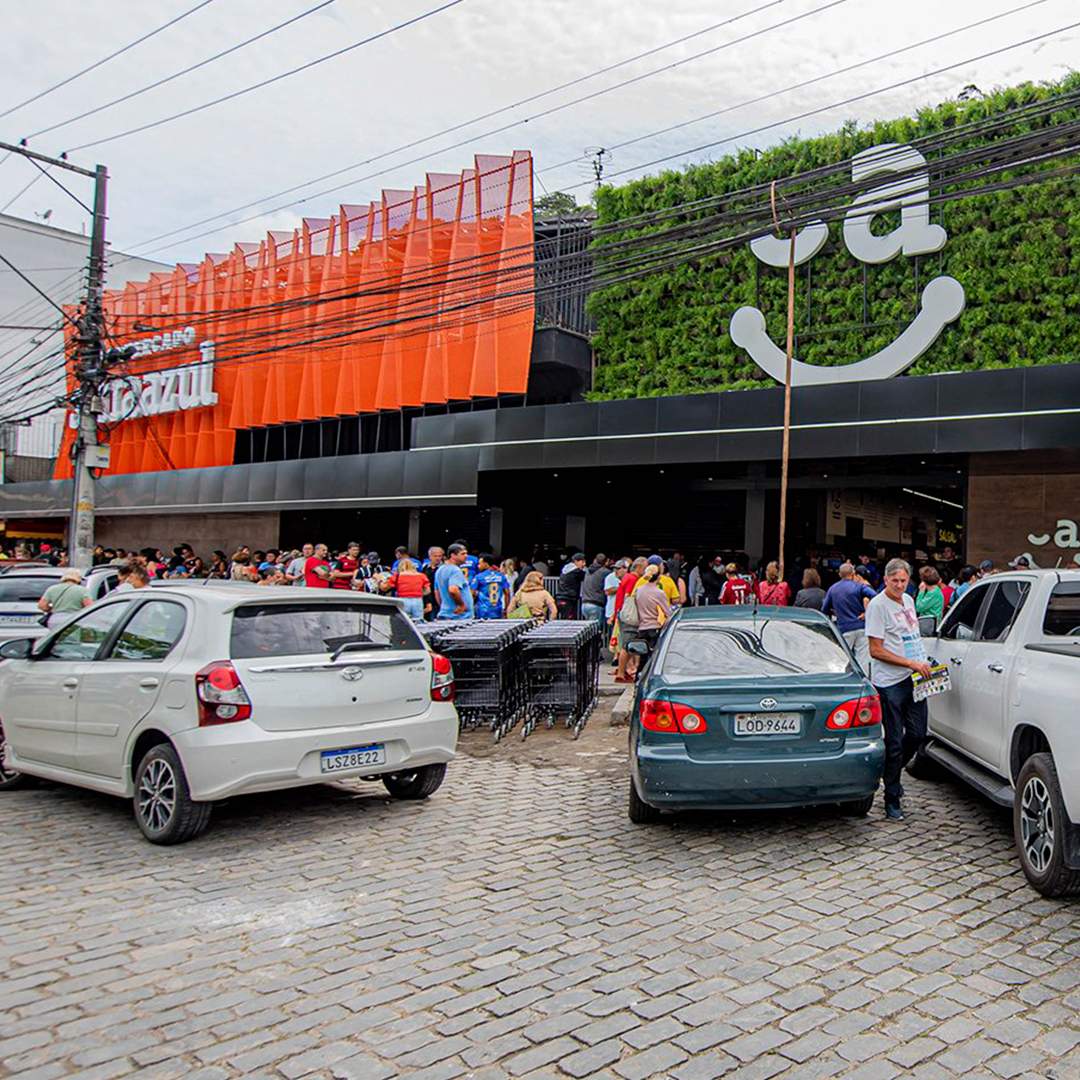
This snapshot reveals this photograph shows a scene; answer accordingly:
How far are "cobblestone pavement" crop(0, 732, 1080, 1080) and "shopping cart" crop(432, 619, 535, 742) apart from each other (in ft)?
9.18

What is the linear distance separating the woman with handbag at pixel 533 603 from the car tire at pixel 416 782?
4817 mm

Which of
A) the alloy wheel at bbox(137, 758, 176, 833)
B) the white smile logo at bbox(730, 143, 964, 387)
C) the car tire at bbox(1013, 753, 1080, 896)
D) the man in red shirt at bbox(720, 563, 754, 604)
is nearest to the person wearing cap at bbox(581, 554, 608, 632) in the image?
the man in red shirt at bbox(720, 563, 754, 604)

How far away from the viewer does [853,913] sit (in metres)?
4.74

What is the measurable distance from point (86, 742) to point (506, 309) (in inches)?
748

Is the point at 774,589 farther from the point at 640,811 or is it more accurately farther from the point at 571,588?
the point at 640,811

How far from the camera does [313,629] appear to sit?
20.4 ft

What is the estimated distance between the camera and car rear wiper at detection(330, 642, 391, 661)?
6109mm

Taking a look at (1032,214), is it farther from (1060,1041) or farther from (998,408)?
(1060,1041)

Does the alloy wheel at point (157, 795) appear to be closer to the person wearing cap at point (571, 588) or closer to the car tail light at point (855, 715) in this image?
the car tail light at point (855, 715)

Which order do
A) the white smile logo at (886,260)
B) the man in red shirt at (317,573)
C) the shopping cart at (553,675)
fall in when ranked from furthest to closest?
the white smile logo at (886,260) < the man in red shirt at (317,573) < the shopping cart at (553,675)

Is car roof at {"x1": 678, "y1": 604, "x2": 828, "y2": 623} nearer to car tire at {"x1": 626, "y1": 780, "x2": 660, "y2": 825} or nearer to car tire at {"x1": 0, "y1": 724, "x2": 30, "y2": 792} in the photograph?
car tire at {"x1": 626, "y1": 780, "x2": 660, "y2": 825}

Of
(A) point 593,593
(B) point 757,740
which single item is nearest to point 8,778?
(B) point 757,740

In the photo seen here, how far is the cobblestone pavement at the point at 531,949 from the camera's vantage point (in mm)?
3342

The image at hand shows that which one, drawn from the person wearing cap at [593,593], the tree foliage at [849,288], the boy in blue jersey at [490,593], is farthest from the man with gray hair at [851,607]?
the tree foliage at [849,288]
